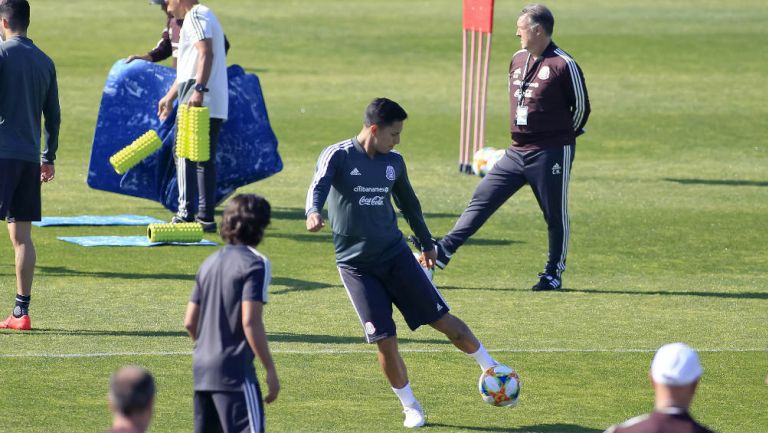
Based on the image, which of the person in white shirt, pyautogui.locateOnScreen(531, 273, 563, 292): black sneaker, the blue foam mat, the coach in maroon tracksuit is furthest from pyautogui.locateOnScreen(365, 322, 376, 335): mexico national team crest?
the blue foam mat

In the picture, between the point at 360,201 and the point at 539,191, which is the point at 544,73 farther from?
the point at 360,201

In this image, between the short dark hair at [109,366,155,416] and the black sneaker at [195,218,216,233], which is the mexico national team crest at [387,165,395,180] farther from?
the black sneaker at [195,218,216,233]

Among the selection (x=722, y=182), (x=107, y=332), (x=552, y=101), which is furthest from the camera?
(x=722, y=182)

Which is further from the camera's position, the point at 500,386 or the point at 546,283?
the point at 546,283

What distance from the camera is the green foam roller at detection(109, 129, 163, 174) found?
16562 millimetres

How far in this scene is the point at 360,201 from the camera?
9680 mm

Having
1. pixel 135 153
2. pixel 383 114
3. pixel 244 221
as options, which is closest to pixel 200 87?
pixel 135 153

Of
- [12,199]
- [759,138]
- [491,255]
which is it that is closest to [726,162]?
[759,138]

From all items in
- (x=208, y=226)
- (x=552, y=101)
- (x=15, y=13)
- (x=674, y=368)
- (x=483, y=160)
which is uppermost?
(x=15, y=13)

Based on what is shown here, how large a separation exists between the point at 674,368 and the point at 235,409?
217cm

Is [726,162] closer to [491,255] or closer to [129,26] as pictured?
[491,255]

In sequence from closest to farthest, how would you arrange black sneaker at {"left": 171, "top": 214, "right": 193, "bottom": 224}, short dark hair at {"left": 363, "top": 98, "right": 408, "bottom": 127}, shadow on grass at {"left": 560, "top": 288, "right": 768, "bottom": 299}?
1. short dark hair at {"left": 363, "top": 98, "right": 408, "bottom": 127}
2. shadow on grass at {"left": 560, "top": 288, "right": 768, "bottom": 299}
3. black sneaker at {"left": 171, "top": 214, "right": 193, "bottom": 224}

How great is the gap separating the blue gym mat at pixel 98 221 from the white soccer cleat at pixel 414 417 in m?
8.15

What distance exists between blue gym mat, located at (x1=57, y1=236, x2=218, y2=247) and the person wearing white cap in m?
9.97
